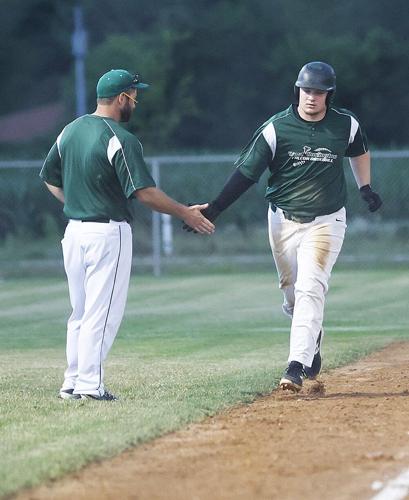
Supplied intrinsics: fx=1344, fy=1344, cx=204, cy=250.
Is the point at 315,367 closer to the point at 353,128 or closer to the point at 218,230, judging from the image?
the point at 353,128

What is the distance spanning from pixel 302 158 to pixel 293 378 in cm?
148

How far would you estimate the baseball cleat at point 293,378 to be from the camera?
8594mm

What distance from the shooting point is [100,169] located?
→ 844cm

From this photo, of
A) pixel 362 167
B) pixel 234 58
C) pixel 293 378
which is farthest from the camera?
pixel 234 58

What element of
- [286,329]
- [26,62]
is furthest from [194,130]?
[286,329]

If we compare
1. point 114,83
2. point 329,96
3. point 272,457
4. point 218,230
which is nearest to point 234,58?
point 218,230

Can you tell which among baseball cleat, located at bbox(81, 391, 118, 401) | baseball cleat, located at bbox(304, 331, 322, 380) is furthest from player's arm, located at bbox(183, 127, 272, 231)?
baseball cleat, located at bbox(81, 391, 118, 401)

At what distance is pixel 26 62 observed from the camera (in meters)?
54.8

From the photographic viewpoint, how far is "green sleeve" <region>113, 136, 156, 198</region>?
8.30m

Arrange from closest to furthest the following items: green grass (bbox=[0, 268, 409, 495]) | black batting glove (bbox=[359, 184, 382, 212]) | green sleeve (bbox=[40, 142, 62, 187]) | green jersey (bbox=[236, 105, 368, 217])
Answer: green grass (bbox=[0, 268, 409, 495]) < green sleeve (bbox=[40, 142, 62, 187]) < green jersey (bbox=[236, 105, 368, 217]) < black batting glove (bbox=[359, 184, 382, 212])

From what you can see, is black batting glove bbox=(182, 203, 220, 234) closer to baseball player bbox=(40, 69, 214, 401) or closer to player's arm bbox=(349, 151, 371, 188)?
baseball player bbox=(40, 69, 214, 401)

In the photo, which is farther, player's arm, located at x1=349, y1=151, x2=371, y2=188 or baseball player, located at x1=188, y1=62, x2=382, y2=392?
player's arm, located at x1=349, y1=151, x2=371, y2=188

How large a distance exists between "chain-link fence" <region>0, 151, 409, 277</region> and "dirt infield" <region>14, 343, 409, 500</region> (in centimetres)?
1640

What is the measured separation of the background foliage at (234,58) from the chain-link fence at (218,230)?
12.7m
